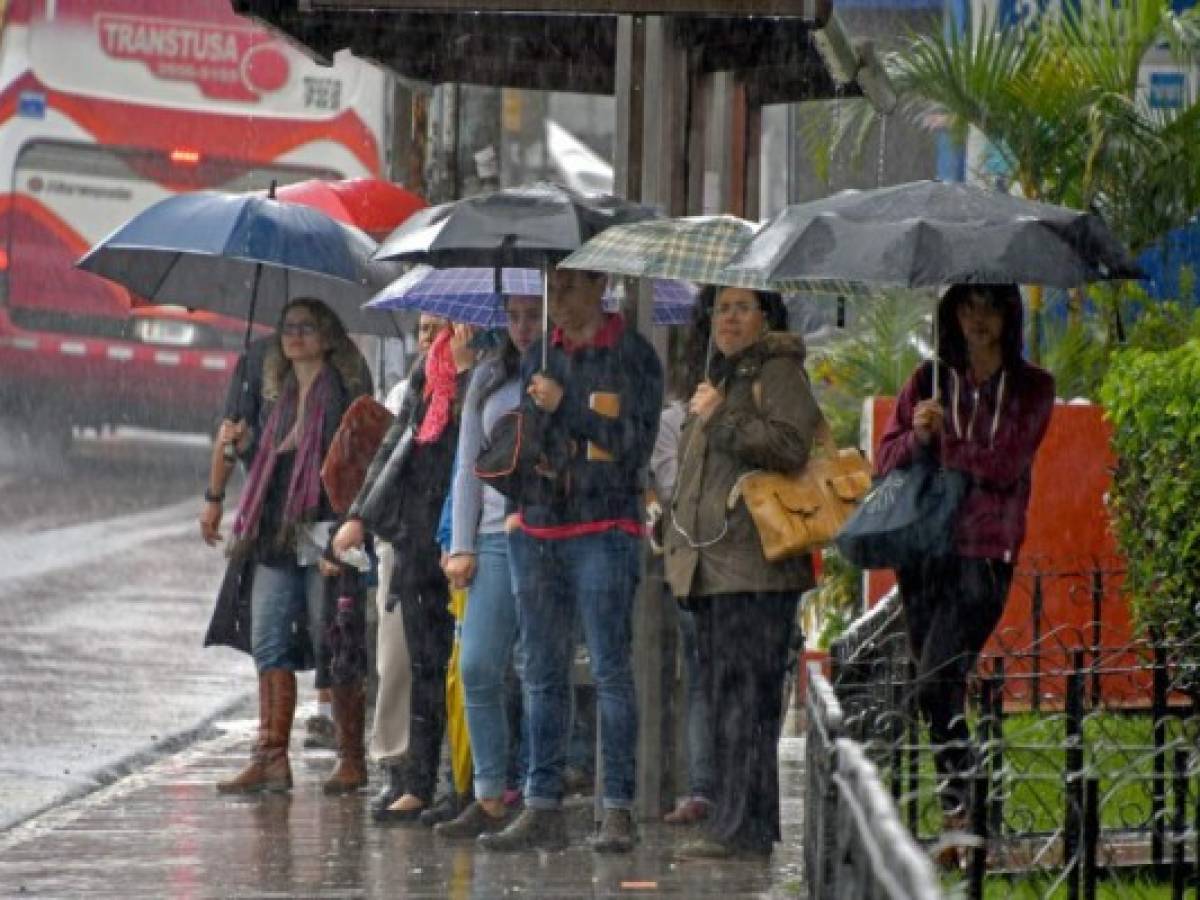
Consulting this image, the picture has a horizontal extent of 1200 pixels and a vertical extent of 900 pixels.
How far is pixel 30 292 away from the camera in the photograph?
23766 mm

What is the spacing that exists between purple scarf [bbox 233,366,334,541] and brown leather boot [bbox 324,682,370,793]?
0.71 m

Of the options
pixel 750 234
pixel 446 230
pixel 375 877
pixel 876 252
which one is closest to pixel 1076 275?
pixel 876 252

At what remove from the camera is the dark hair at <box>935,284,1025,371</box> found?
9.12m

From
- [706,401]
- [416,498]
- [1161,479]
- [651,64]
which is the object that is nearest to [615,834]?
[706,401]

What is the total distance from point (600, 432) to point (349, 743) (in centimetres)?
235


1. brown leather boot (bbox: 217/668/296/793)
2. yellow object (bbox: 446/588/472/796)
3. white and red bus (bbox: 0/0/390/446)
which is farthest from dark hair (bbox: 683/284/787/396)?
white and red bus (bbox: 0/0/390/446)

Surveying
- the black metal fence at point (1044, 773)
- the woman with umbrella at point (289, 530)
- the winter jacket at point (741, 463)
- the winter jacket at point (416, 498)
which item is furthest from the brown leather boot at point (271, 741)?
the black metal fence at point (1044, 773)

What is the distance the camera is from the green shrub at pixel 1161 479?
10.5 m

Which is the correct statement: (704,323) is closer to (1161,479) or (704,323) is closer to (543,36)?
(1161,479)

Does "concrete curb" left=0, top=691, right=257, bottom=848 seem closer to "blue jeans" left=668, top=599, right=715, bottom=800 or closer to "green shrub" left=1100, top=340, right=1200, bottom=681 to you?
"blue jeans" left=668, top=599, right=715, bottom=800

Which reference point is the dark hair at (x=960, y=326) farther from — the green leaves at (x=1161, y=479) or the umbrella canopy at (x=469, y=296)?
the umbrella canopy at (x=469, y=296)

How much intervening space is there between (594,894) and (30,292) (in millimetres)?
15838

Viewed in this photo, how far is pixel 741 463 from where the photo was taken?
372 inches

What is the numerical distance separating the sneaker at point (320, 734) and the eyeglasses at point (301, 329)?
2.24m
